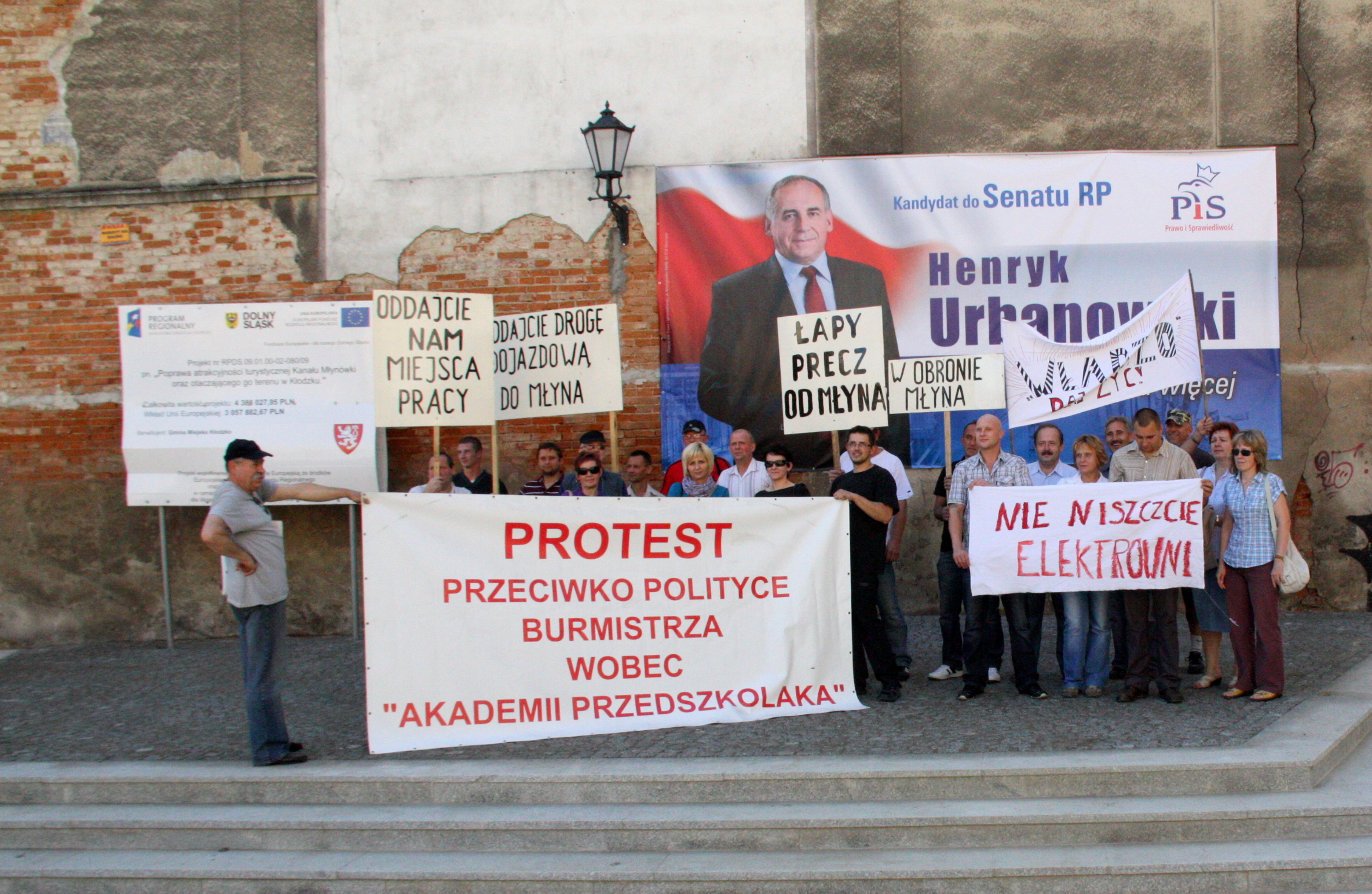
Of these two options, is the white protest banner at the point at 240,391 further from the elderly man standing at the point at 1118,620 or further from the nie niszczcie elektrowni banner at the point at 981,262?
the elderly man standing at the point at 1118,620

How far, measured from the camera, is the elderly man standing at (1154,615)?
21.9ft

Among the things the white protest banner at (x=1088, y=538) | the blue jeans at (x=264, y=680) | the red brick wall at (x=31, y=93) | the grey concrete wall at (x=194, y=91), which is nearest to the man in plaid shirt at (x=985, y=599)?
the white protest banner at (x=1088, y=538)

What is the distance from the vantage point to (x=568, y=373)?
886 cm

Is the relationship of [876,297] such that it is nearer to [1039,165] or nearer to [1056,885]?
[1039,165]

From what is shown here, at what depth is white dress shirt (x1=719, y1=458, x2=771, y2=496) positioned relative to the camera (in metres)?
8.38

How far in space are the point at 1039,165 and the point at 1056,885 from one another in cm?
690

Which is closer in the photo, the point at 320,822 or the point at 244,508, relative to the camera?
the point at 320,822

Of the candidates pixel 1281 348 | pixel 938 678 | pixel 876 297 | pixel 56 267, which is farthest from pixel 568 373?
pixel 1281 348

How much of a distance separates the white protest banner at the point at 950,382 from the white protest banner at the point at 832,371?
670 mm

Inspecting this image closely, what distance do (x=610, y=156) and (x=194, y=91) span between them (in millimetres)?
4044

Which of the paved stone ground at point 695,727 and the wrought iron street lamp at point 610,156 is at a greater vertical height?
the wrought iron street lamp at point 610,156

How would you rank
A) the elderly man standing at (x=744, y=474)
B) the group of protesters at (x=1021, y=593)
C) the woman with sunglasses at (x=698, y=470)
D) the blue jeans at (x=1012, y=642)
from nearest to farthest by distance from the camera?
the group of protesters at (x=1021, y=593), the blue jeans at (x=1012, y=642), the woman with sunglasses at (x=698, y=470), the elderly man standing at (x=744, y=474)

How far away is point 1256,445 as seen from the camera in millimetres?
6629

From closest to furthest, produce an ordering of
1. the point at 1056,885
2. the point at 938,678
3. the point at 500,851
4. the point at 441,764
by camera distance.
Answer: the point at 1056,885, the point at 500,851, the point at 441,764, the point at 938,678
